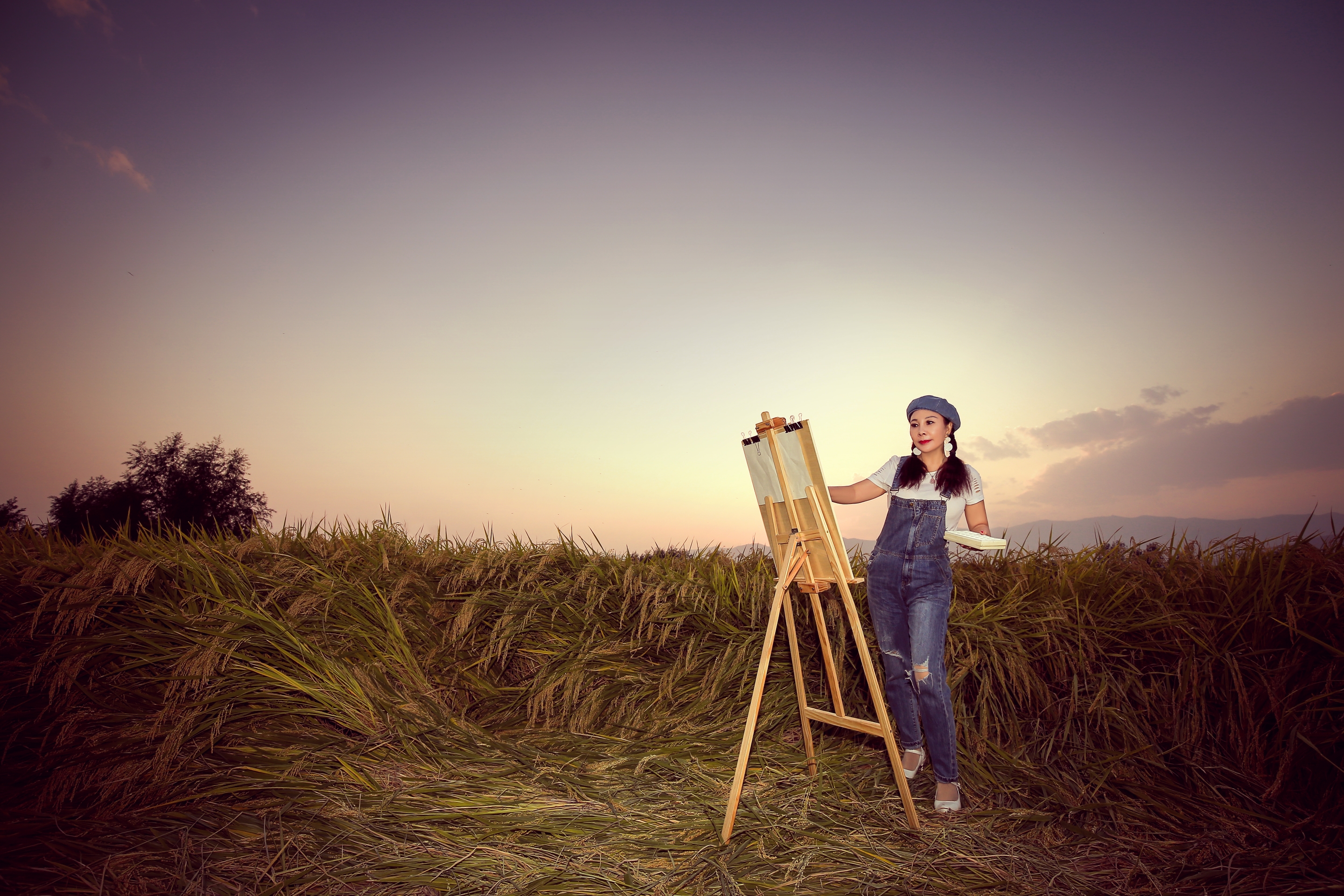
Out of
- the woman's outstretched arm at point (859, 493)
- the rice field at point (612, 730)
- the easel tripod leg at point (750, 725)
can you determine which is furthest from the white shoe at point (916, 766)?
the woman's outstretched arm at point (859, 493)

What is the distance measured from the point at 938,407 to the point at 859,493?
581 millimetres

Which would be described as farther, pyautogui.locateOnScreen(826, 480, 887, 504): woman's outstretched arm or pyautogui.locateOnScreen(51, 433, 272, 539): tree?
pyautogui.locateOnScreen(51, 433, 272, 539): tree

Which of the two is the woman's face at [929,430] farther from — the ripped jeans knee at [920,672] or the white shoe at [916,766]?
the white shoe at [916,766]

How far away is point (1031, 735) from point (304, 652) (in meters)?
4.24

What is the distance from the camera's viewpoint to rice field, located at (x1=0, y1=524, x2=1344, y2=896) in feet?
9.62

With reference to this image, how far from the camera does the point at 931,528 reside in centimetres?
340

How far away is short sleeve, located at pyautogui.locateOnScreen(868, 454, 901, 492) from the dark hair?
0.05 meters

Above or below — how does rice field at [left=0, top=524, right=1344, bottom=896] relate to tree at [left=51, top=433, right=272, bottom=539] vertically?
below

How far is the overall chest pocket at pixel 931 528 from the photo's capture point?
3.39 m

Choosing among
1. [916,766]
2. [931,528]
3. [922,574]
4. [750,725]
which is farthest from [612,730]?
[931,528]

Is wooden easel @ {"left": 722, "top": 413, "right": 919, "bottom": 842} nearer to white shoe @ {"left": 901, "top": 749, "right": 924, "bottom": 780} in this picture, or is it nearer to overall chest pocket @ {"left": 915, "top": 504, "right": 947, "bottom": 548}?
white shoe @ {"left": 901, "top": 749, "right": 924, "bottom": 780}

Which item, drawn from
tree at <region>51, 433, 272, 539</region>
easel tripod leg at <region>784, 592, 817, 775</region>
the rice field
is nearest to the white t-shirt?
easel tripod leg at <region>784, 592, 817, 775</region>

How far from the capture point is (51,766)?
3629 millimetres

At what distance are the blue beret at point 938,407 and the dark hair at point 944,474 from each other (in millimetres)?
25
